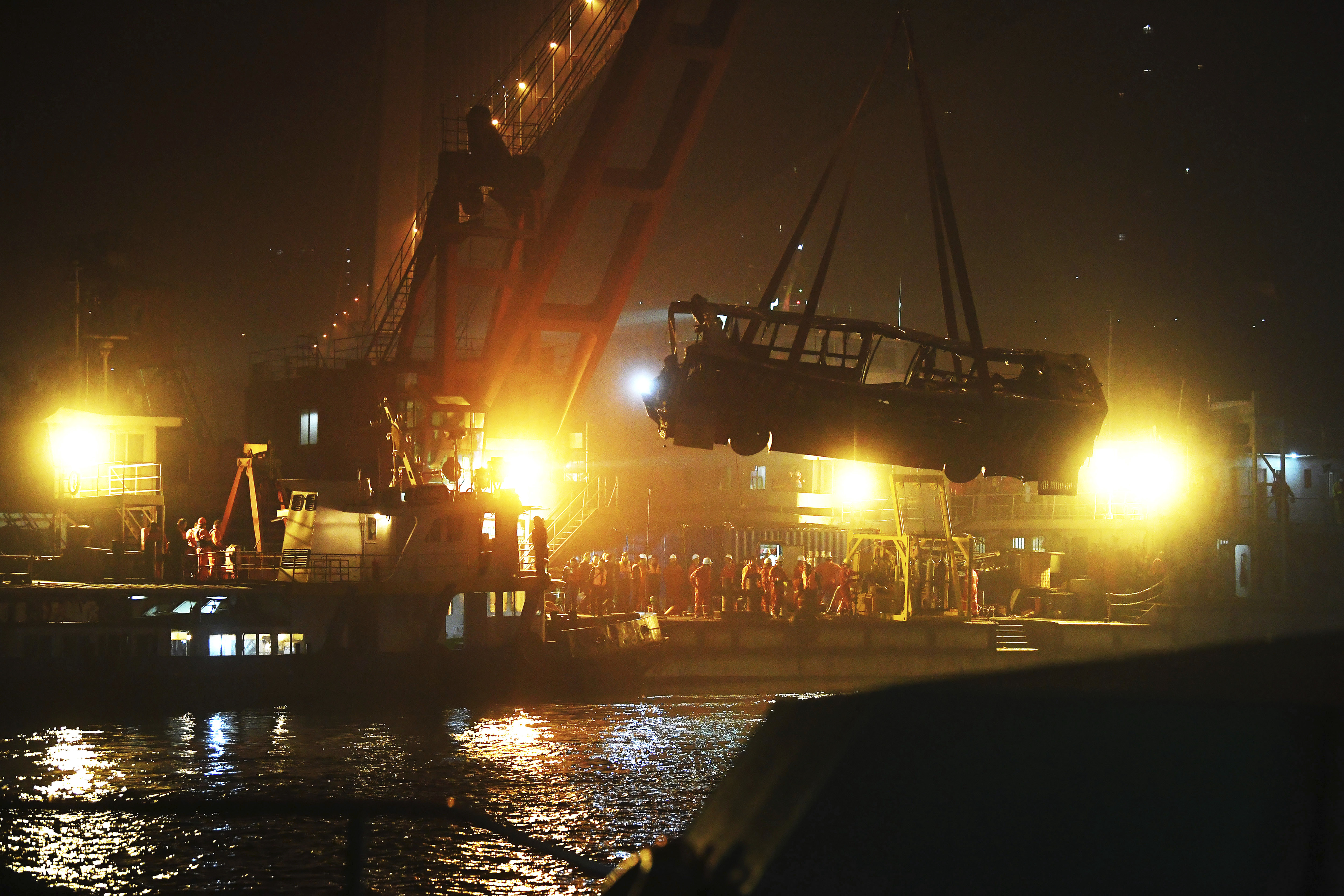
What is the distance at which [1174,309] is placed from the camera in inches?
1810

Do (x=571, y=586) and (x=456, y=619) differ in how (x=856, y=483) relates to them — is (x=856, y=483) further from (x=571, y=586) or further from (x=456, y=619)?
(x=456, y=619)

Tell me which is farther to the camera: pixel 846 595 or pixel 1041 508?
pixel 1041 508

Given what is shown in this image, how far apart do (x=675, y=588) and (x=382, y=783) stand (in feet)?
45.2

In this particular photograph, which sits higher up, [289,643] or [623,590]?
[623,590]

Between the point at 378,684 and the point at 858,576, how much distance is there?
12.7 m

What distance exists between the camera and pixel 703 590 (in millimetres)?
28469

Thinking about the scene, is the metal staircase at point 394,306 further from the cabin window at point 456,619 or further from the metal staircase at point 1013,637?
the metal staircase at point 1013,637

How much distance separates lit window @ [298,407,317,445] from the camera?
3138cm

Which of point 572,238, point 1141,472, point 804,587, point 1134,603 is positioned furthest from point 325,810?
point 1141,472

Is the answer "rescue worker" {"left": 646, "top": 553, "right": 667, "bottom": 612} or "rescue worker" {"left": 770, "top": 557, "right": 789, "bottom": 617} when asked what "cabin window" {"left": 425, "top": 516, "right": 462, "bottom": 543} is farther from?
"rescue worker" {"left": 770, "top": 557, "right": 789, "bottom": 617}

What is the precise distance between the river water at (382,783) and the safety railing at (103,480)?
8.95 m

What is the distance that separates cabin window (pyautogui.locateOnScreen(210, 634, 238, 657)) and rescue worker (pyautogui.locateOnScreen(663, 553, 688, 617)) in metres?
10.4

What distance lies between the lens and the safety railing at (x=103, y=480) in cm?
2839

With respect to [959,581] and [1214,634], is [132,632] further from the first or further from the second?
[1214,634]
